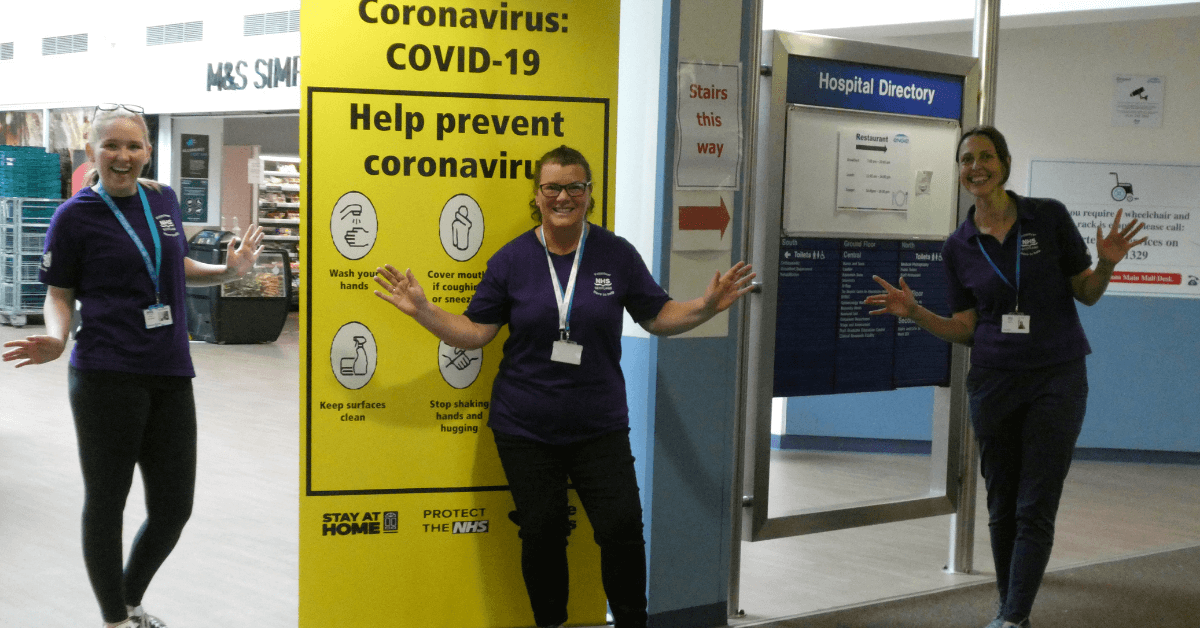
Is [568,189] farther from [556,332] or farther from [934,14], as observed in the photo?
[934,14]

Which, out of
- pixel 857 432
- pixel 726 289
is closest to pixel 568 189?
pixel 726 289

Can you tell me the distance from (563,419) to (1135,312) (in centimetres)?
536

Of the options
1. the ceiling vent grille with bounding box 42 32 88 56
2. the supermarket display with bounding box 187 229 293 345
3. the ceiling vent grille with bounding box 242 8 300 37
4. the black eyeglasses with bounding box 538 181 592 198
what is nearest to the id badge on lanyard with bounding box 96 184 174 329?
the black eyeglasses with bounding box 538 181 592 198

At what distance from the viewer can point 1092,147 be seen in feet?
23.0

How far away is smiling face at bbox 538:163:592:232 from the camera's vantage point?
9.74 ft

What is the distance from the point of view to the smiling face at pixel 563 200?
2.97 m

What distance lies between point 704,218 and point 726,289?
524mm

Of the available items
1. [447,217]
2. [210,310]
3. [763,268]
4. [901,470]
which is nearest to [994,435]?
[763,268]

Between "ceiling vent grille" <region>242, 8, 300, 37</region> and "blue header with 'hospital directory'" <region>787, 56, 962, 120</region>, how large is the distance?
9.04m

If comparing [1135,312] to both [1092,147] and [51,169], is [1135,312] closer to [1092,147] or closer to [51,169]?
[1092,147]

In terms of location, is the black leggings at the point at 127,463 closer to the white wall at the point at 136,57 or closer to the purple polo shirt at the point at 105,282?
the purple polo shirt at the point at 105,282

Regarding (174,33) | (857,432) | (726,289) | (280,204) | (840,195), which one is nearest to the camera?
(726,289)

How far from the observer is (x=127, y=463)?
295 cm

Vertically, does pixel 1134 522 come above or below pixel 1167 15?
below
